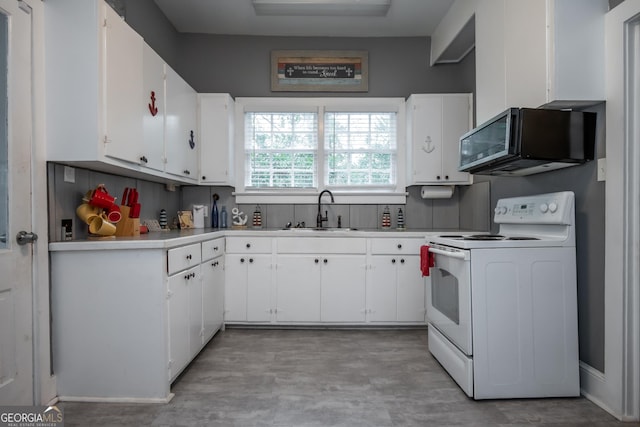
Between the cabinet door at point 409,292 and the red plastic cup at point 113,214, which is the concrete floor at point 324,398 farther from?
the red plastic cup at point 113,214

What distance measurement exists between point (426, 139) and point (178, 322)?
273cm

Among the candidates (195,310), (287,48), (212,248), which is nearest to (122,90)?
(212,248)

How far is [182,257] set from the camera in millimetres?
2432

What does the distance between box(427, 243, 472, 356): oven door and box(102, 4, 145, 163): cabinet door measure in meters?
2.04

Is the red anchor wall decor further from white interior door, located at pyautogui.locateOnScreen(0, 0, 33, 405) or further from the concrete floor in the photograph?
the concrete floor

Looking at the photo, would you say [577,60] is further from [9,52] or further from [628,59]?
[9,52]

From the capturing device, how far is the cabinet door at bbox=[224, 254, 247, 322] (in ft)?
11.4

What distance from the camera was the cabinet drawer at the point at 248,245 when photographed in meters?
3.49

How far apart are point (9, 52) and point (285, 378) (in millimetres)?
2297

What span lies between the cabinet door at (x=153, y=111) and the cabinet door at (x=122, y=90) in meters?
0.08

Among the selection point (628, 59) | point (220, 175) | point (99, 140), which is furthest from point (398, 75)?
point (99, 140)

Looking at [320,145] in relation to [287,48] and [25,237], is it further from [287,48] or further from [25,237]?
[25,237]

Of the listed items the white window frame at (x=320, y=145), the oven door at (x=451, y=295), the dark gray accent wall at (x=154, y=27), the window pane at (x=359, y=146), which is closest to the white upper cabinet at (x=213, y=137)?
the white window frame at (x=320, y=145)

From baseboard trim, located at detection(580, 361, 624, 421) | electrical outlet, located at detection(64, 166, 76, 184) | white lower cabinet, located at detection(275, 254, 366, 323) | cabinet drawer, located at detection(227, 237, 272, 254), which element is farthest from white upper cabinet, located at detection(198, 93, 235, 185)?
baseboard trim, located at detection(580, 361, 624, 421)
